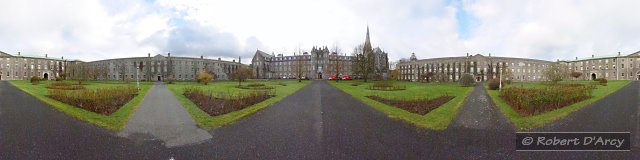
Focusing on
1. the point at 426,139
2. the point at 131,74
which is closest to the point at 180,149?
the point at 426,139

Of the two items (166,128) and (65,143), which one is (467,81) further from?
(65,143)

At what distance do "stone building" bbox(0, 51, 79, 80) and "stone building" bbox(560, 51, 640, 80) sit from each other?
184 metres

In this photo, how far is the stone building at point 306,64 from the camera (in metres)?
108

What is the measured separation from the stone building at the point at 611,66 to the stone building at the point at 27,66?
184 m

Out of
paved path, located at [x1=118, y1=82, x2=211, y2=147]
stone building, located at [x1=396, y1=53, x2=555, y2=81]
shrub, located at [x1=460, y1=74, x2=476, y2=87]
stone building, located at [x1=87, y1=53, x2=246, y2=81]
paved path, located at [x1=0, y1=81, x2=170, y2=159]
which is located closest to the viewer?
paved path, located at [x1=0, y1=81, x2=170, y2=159]

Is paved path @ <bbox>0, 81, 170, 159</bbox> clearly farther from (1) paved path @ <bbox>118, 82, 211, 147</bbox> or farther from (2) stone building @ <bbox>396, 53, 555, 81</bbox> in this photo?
(2) stone building @ <bbox>396, 53, 555, 81</bbox>

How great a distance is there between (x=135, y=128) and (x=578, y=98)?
22543 millimetres

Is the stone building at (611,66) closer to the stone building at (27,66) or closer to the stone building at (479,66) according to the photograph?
the stone building at (479,66)

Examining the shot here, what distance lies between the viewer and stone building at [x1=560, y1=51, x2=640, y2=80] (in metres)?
95.8

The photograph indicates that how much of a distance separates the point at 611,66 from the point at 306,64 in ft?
370

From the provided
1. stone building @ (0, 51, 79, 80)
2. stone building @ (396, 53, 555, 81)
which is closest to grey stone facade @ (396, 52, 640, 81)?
stone building @ (396, 53, 555, 81)

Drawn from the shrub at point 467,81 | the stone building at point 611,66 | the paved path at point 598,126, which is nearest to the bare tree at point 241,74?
the shrub at point 467,81

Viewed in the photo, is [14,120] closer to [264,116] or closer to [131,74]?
[264,116]

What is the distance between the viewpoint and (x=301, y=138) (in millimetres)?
7367
